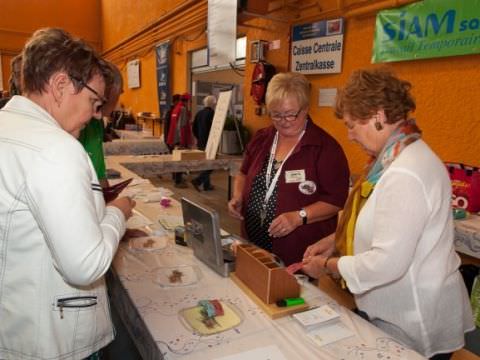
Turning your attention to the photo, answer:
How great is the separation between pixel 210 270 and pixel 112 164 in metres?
2.54

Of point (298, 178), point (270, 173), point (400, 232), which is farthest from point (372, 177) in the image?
point (270, 173)

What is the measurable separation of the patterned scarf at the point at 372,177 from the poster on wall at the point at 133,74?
834 cm

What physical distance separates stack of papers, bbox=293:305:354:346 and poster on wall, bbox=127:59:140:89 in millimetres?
8585

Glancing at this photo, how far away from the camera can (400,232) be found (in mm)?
906

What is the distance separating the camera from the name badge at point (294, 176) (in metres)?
1.62

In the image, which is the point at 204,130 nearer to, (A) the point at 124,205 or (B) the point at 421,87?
(B) the point at 421,87

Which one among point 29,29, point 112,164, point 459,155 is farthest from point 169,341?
point 29,29

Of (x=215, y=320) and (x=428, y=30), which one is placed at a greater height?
(x=428, y=30)

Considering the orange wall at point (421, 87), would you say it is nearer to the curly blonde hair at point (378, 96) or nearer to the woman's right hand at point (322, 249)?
the woman's right hand at point (322, 249)

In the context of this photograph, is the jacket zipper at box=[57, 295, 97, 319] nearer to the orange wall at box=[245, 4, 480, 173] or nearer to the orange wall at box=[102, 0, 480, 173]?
the orange wall at box=[245, 4, 480, 173]

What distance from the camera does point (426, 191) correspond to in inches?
36.2

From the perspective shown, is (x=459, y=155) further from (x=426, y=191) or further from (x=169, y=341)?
(x=169, y=341)

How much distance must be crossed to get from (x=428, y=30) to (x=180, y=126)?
4.05 meters

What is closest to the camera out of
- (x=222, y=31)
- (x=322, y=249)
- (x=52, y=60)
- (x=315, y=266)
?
(x=52, y=60)
